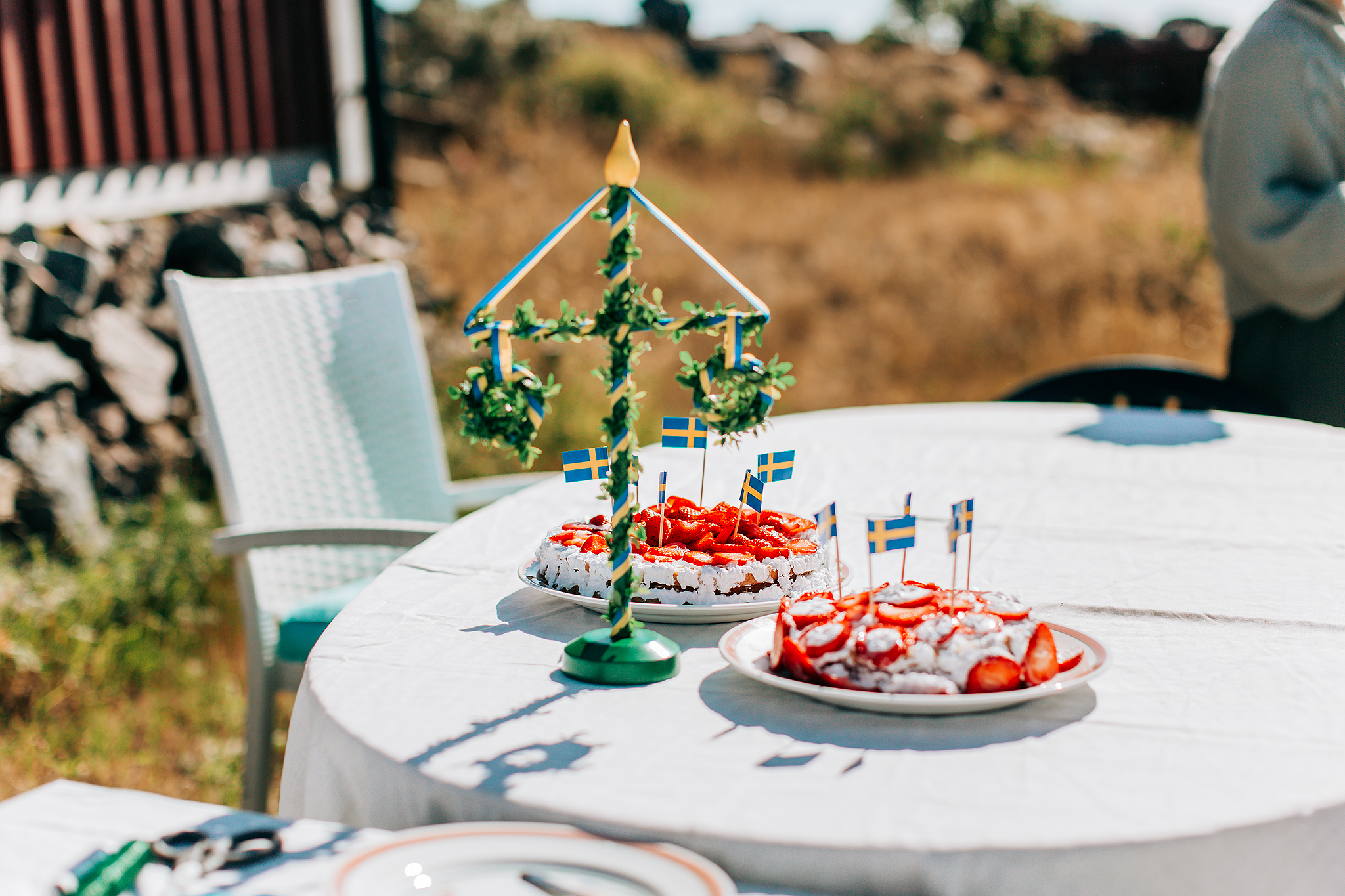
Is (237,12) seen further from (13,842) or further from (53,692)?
(13,842)

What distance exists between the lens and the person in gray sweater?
2.54 metres

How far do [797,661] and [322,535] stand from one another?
3.89ft

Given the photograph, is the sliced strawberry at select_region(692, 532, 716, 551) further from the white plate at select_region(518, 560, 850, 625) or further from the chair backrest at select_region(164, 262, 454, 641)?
the chair backrest at select_region(164, 262, 454, 641)

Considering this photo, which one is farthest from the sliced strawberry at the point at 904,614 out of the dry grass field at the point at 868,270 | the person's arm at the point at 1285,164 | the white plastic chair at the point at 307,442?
the dry grass field at the point at 868,270

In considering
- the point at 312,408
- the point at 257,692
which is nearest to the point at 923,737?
the point at 257,692

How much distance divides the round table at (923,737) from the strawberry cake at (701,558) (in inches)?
2.1

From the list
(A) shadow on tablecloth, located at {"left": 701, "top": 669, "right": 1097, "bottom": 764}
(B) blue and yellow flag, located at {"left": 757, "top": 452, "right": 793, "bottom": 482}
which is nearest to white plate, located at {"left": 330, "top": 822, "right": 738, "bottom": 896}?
(A) shadow on tablecloth, located at {"left": 701, "top": 669, "right": 1097, "bottom": 764}

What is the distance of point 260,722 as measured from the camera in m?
2.04

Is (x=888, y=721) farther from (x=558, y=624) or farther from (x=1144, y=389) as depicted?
(x=1144, y=389)

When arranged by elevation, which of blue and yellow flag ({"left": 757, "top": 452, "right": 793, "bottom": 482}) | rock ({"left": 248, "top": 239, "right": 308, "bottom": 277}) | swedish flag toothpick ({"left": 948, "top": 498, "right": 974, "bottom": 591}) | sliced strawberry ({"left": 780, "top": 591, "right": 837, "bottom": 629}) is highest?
rock ({"left": 248, "top": 239, "right": 308, "bottom": 277})

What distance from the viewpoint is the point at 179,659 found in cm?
307

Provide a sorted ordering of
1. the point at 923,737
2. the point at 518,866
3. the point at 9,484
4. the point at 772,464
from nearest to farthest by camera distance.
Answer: the point at 518,866 < the point at 923,737 < the point at 772,464 < the point at 9,484

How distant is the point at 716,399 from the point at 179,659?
252cm

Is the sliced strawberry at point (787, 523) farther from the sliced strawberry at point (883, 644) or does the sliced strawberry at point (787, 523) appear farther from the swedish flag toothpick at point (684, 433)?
the sliced strawberry at point (883, 644)
